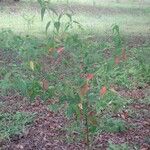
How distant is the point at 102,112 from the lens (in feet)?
20.1

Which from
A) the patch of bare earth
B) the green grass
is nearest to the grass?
the patch of bare earth

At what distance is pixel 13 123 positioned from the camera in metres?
5.78

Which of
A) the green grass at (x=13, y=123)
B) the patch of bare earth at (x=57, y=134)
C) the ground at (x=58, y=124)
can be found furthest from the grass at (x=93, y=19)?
the green grass at (x=13, y=123)

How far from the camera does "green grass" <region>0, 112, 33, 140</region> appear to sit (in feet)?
17.9

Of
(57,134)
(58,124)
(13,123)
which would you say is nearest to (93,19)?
(58,124)

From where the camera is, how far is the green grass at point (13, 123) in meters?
5.46

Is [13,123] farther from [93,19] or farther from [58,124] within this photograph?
[93,19]

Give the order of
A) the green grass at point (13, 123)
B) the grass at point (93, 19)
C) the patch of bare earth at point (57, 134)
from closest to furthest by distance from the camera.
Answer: the patch of bare earth at point (57, 134), the green grass at point (13, 123), the grass at point (93, 19)

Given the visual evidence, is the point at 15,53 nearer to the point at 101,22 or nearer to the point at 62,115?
the point at 62,115

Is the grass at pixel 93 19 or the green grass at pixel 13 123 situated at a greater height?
the green grass at pixel 13 123

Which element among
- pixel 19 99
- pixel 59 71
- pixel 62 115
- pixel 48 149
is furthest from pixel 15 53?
pixel 48 149

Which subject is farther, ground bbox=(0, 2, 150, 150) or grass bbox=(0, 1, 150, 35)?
grass bbox=(0, 1, 150, 35)

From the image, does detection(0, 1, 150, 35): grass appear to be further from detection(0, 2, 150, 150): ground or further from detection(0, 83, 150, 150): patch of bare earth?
detection(0, 83, 150, 150): patch of bare earth

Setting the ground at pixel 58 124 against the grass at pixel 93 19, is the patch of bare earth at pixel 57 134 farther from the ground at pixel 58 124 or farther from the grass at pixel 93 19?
the grass at pixel 93 19
